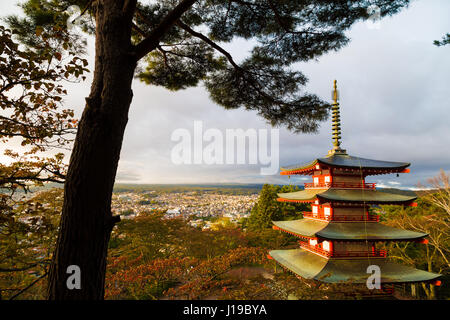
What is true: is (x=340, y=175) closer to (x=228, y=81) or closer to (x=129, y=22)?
(x=228, y=81)

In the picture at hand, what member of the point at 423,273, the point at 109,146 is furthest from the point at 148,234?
the point at 423,273

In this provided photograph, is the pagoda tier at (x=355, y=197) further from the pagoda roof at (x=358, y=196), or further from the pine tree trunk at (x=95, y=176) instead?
the pine tree trunk at (x=95, y=176)

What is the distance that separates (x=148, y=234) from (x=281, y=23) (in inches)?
396

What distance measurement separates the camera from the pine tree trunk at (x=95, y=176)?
4.75ft

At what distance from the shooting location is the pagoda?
240 inches

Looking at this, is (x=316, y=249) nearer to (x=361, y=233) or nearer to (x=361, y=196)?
(x=361, y=233)

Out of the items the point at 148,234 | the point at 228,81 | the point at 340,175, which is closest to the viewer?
the point at 228,81

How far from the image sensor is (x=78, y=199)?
1.47m

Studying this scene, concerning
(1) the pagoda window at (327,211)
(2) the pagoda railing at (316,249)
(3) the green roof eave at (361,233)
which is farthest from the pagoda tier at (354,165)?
(2) the pagoda railing at (316,249)

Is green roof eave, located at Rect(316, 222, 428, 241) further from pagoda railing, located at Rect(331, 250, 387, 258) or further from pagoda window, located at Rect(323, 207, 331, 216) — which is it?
pagoda railing, located at Rect(331, 250, 387, 258)

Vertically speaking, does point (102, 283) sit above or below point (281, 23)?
below

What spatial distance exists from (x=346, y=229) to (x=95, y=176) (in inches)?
298

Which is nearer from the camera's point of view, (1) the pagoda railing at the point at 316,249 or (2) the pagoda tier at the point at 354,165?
(1) the pagoda railing at the point at 316,249
